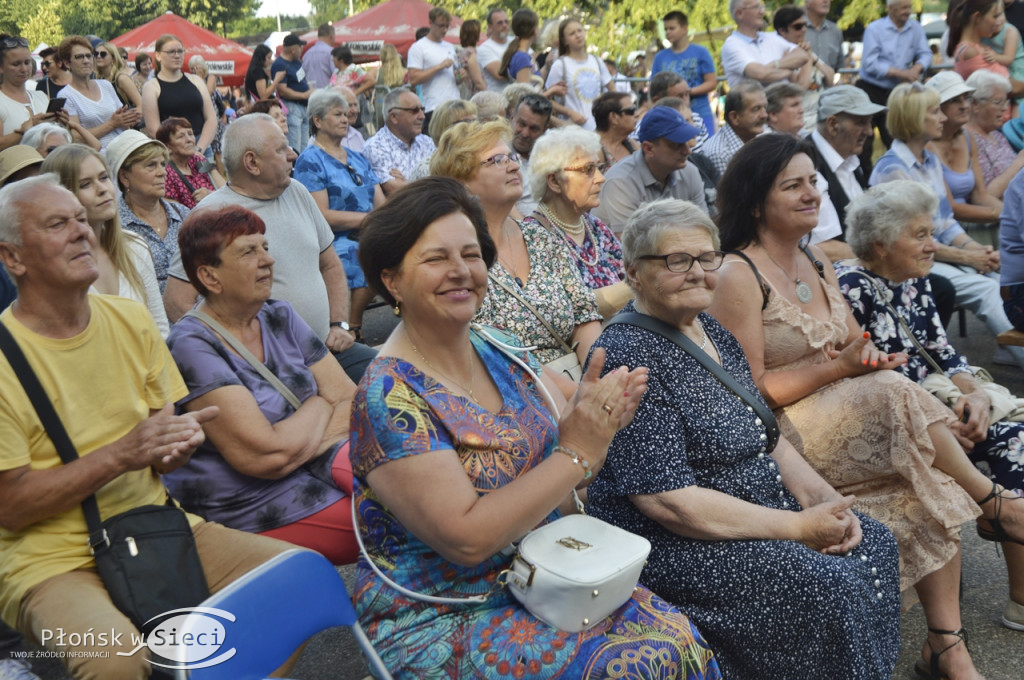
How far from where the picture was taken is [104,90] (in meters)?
8.00

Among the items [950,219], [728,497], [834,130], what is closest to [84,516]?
[728,497]

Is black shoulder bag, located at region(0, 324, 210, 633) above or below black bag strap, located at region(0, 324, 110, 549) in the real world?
below

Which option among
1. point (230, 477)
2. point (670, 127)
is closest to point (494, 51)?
point (670, 127)

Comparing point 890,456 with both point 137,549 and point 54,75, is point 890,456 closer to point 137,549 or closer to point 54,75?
point 137,549

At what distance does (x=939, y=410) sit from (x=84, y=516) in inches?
107

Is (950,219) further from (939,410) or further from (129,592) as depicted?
(129,592)

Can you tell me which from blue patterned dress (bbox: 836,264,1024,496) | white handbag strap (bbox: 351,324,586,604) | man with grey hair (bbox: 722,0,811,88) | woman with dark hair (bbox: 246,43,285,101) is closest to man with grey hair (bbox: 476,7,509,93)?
man with grey hair (bbox: 722,0,811,88)

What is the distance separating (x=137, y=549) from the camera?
2395mm

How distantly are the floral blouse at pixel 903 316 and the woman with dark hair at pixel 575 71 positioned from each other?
541cm

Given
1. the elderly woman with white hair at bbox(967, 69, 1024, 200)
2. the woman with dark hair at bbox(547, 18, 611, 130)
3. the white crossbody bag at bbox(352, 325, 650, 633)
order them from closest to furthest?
the white crossbody bag at bbox(352, 325, 650, 633) < the elderly woman with white hair at bbox(967, 69, 1024, 200) < the woman with dark hair at bbox(547, 18, 611, 130)

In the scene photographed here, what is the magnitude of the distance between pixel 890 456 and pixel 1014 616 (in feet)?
2.60

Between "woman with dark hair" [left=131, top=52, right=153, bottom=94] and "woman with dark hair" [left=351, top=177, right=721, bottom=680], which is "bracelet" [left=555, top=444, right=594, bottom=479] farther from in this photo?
"woman with dark hair" [left=131, top=52, right=153, bottom=94]

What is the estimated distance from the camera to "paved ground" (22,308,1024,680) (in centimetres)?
309

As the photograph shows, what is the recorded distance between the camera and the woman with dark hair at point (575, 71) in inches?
346
